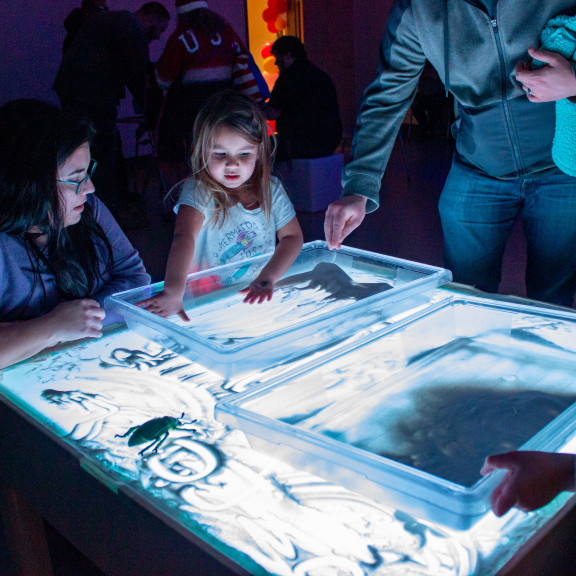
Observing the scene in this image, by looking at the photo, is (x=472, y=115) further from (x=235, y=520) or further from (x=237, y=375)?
(x=235, y=520)

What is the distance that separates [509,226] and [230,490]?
37.2 inches

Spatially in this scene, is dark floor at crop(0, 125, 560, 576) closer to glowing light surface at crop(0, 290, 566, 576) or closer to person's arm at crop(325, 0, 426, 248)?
glowing light surface at crop(0, 290, 566, 576)

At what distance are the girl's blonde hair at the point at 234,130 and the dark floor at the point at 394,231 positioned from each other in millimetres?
880

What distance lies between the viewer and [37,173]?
3.71 ft

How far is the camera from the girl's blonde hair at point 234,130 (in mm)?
1521

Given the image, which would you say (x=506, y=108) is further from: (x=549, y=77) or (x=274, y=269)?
(x=274, y=269)

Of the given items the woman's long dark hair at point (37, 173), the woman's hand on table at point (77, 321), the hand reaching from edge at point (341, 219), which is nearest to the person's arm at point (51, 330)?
the woman's hand on table at point (77, 321)

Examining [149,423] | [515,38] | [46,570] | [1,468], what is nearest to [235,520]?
[149,423]

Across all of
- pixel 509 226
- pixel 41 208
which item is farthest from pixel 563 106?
pixel 41 208

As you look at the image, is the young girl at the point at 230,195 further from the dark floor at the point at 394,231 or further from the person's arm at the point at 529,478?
the person's arm at the point at 529,478

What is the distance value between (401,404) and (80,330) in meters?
0.53

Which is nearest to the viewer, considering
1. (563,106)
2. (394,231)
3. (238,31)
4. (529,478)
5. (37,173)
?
(529,478)

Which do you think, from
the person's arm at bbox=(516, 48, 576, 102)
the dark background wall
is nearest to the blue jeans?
the person's arm at bbox=(516, 48, 576, 102)

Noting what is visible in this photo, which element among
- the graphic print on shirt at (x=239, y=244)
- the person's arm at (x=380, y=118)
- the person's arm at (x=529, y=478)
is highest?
the person's arm at (x=380, y=118)
